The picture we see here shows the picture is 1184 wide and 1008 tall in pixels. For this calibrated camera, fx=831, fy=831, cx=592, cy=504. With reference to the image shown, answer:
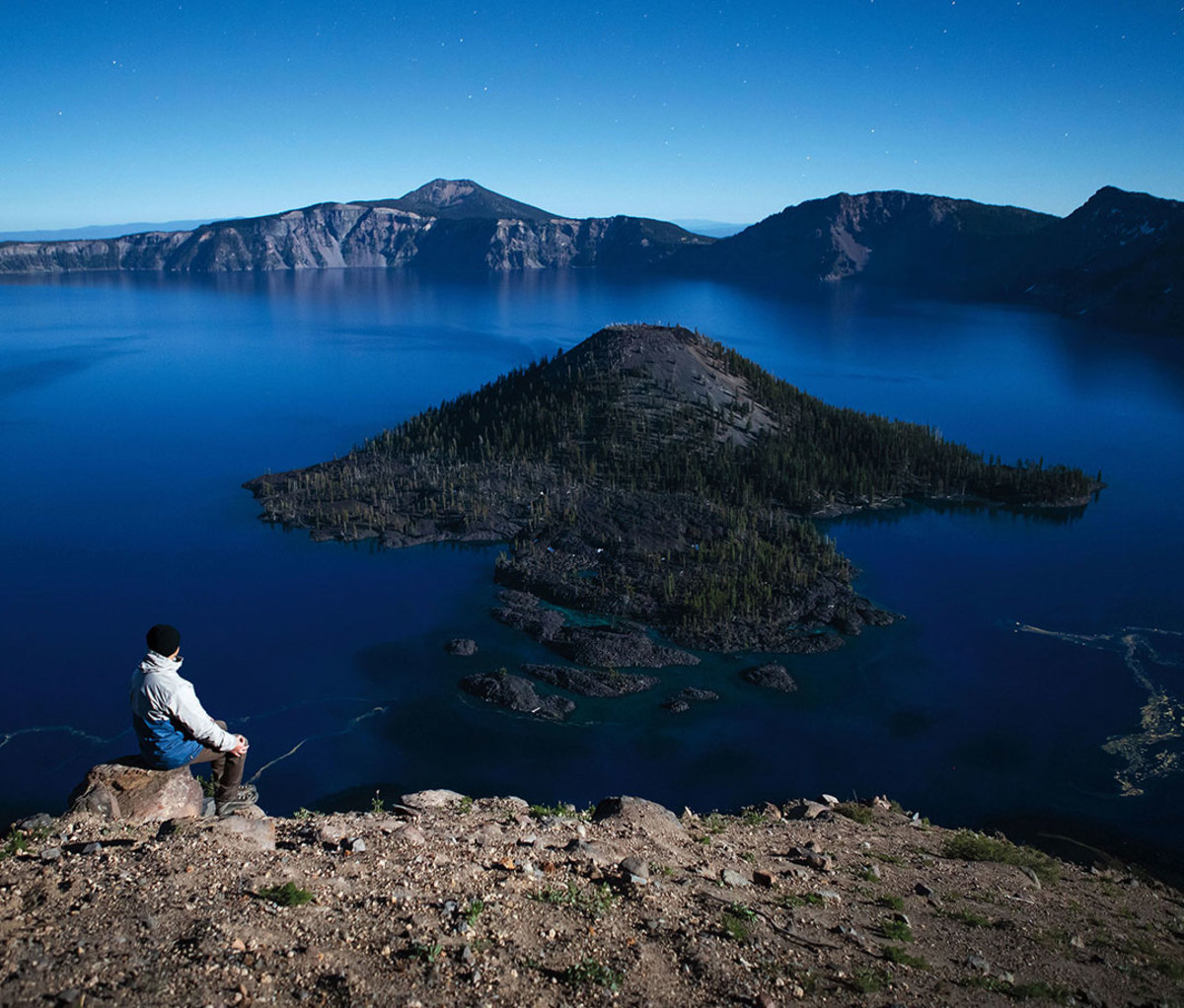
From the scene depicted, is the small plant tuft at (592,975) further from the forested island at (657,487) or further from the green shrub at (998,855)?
the forested island at (657,487)

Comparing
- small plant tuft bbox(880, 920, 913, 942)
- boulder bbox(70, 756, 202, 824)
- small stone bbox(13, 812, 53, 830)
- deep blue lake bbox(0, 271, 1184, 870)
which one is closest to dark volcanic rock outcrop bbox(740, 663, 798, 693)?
deep blue lake bbox(0, 271, 1184, 870)

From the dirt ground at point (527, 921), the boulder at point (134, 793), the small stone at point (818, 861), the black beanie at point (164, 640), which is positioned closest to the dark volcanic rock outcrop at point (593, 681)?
the dirt ground at point (527, 921)

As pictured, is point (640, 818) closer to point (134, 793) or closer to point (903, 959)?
Result: point (903, 959)

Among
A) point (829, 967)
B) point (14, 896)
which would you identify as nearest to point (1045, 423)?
point (829, 967)

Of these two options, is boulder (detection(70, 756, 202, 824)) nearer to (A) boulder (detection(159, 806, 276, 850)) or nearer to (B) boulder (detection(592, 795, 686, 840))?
(A) boulder (detection(159, 806, 276, 850))

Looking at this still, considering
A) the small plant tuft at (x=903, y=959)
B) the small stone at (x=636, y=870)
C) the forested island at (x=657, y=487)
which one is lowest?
the forested island at (x=657, y=487)
